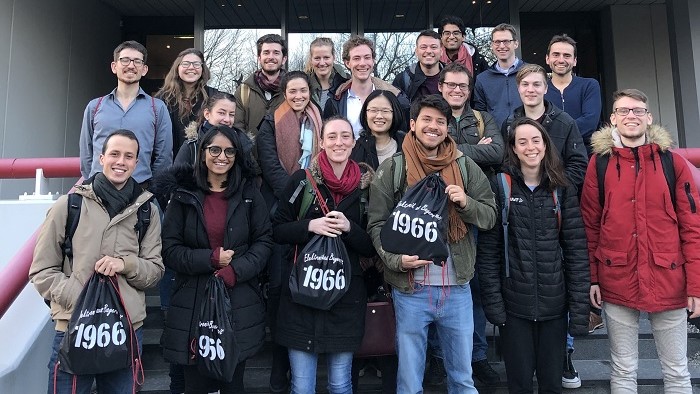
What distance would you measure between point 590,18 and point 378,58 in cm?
491

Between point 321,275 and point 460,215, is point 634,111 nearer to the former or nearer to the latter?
point 460,215

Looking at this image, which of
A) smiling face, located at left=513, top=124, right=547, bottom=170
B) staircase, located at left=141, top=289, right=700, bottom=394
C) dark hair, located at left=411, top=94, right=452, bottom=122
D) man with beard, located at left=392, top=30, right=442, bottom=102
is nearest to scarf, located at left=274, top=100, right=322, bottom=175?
dark hair, located at left=411, top=94, right=452, bottom=122

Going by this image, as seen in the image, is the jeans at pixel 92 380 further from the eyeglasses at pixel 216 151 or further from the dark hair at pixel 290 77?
the dark hair at pixel 290 77

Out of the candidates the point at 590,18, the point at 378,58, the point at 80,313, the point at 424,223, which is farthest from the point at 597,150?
the point at 590,18

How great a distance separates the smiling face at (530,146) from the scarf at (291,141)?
1.46 m

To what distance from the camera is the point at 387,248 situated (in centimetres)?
293

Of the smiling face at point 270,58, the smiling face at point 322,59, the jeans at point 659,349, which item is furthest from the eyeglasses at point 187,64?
the jeans at point 659,349

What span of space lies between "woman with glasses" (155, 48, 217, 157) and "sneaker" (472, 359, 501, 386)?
9.89 ft

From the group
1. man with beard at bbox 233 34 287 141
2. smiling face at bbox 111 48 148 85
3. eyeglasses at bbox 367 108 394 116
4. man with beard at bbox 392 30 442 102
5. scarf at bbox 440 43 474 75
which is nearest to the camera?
eyeglasses at bbox 367 108 394 116

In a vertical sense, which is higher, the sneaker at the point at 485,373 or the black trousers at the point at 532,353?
the black trousers at the point at 532,353

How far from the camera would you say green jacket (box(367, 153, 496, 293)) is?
3088mm

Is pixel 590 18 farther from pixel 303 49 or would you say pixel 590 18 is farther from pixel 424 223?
pixel 424 223

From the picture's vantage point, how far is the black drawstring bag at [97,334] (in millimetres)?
2693

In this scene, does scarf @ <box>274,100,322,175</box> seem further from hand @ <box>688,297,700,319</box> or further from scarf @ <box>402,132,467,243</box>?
hand @ <box>688,297,700,319</box>
